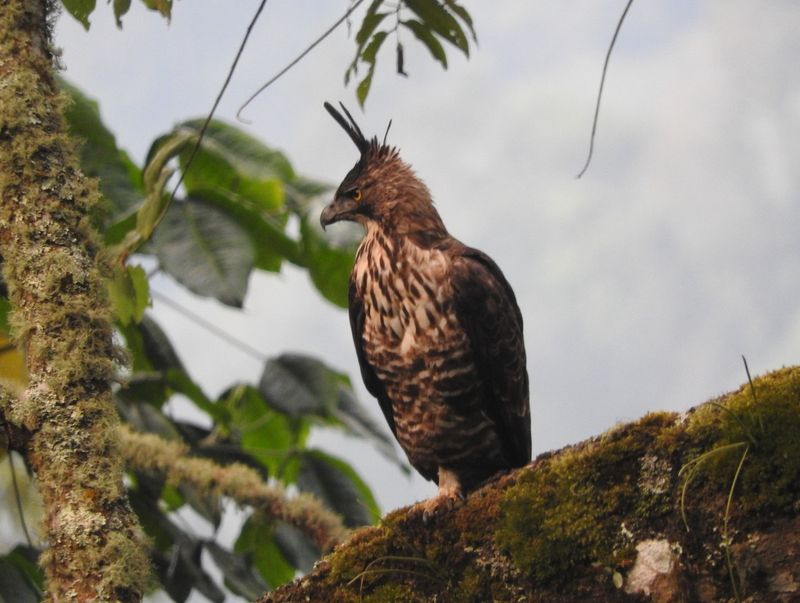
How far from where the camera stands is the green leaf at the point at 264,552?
5.02 metres

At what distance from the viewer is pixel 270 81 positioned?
9.84 ft

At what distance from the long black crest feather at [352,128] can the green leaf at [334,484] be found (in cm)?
148

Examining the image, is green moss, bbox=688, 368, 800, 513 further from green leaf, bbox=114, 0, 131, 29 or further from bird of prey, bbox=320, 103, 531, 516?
green leaf, bbox=114, 0, 131, 29

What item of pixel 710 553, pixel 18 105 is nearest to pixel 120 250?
pixel 18 105

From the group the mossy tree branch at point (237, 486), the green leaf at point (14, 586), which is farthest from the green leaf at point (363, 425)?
the green leaf at point (14, 586)

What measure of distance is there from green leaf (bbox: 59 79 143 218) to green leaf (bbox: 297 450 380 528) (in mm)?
1447

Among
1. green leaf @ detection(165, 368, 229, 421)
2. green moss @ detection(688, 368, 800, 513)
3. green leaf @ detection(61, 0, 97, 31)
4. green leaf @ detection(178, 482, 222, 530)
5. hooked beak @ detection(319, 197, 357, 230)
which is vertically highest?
hooked beak @ detection(319, 197, 357, 230)

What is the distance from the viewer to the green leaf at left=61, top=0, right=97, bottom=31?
286cm

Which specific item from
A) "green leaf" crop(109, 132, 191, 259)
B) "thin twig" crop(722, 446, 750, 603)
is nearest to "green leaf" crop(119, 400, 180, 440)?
"green leaf" crop(109, 132, 191, 259)

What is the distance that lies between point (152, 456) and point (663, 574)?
2.92m

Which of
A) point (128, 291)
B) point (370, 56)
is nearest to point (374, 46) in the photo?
point (370, 56)

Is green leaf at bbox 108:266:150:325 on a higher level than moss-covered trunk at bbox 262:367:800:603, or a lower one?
higher

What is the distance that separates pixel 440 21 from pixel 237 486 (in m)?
2.61

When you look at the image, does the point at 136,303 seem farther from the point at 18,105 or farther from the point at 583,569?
the point at 583,569
